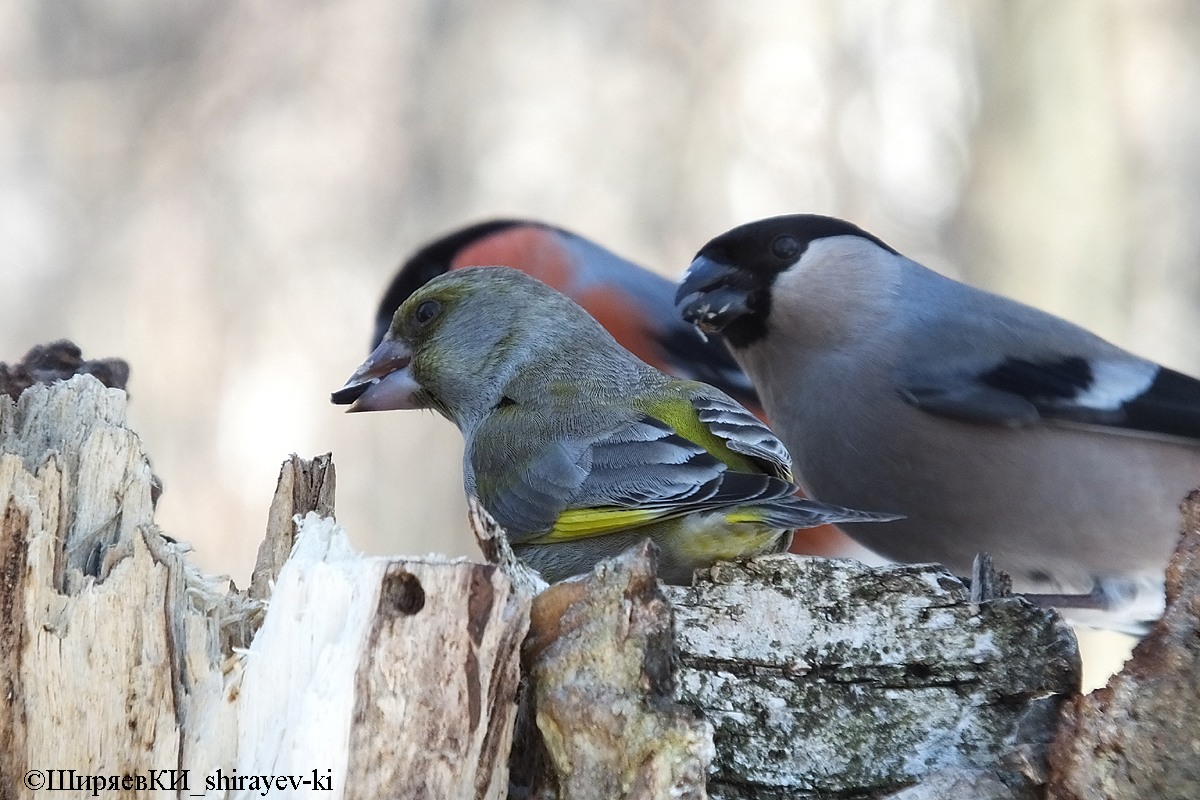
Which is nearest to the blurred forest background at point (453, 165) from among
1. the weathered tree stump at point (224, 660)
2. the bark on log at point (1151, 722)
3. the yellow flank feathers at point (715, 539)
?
the yellow flank feathers at point (715, 539)

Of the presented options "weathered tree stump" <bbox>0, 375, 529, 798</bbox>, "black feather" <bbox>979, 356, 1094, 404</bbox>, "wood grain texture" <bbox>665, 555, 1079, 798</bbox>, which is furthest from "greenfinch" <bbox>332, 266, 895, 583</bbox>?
"black feather" <bbox>979, 356, 1094, 404</bbox>

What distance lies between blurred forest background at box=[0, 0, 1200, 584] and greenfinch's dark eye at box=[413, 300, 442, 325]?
9.98ft

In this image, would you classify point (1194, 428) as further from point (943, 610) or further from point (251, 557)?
point (251, 557)

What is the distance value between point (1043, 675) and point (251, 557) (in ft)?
13.5

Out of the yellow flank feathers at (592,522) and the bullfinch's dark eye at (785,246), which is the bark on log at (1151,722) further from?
the bullfinch's dark eye at (785,246)

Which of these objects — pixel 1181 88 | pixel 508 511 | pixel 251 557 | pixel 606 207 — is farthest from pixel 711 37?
pixel 508 511

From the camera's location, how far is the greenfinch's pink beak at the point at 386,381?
6.91 ft

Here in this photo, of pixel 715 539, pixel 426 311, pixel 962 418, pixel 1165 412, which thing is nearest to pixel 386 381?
pixel 426 311

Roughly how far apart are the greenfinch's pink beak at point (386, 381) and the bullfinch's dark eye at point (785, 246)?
782 mm

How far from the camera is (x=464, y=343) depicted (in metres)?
2.10

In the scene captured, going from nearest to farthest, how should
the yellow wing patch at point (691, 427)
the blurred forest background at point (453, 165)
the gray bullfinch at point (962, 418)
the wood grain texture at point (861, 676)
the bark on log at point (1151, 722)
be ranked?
1. the bark on log at point (1151, 722)
2. the wood grain texture at point (861, 676)
3. the yellow wing patch at point (691, 427)
4. the gray bullfinch at point (962, 418)
5. the blurred forest background at point (453, 165)

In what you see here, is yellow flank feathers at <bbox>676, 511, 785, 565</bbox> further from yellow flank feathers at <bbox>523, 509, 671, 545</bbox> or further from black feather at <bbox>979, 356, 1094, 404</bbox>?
black feather at <bbox>979, 356, 1094, 404</bbox>

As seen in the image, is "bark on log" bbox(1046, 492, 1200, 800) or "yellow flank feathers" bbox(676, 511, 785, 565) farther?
"yellow flank feathers" bbox(676, 511, 785, 565)

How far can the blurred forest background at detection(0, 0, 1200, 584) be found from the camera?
5207mm
